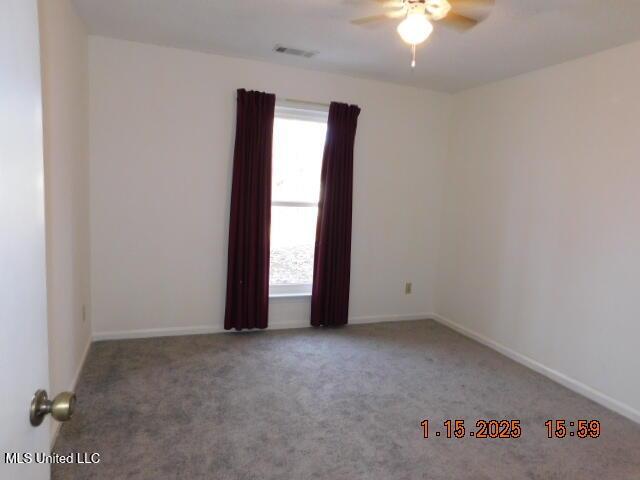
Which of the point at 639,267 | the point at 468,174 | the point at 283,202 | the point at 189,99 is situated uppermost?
the point at 189,99

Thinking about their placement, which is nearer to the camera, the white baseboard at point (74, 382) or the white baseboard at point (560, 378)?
the white baseboard at point (74, 382)

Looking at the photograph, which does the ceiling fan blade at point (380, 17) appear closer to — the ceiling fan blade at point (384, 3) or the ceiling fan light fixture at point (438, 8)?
the ceiling fan blade at point (384, 3)

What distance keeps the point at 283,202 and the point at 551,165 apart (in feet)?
7.55

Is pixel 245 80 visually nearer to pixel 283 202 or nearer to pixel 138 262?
pixel 283 202

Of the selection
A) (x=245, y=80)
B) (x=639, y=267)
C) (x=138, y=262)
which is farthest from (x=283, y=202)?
(x=639, y=267)

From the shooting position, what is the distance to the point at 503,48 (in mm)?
3021

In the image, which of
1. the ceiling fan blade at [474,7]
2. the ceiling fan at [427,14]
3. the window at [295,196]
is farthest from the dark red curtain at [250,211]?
the ceiling fan blade at [474,7]

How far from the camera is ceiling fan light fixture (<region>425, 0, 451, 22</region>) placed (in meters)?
1.99

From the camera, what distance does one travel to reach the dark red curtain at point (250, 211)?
3.64 meters

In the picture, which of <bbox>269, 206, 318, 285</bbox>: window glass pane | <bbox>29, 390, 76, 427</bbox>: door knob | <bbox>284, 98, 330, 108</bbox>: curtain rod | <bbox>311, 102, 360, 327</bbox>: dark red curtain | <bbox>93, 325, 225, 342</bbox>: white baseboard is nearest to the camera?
<bbox>29, 390, 76, 427</bbox>: door knob

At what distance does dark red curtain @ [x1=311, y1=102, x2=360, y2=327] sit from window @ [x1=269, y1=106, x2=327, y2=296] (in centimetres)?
16

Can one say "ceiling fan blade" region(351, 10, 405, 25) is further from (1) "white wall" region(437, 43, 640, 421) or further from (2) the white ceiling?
(1) "white wall" region(437, 43, 640, 421)

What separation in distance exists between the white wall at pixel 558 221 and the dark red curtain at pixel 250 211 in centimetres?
202
